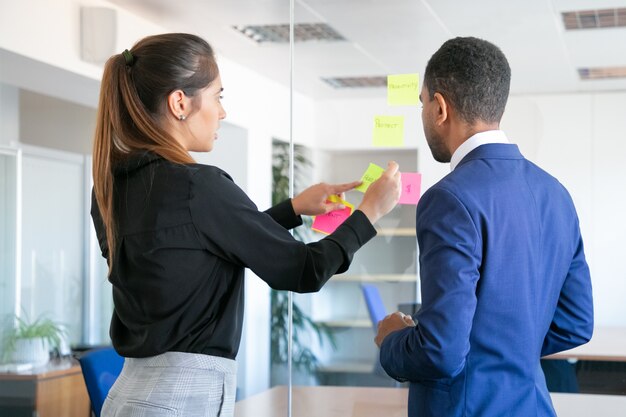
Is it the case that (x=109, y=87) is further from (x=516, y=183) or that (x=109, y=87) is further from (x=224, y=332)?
(x=516, y=183)

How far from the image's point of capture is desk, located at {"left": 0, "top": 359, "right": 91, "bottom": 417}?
15.4 feet

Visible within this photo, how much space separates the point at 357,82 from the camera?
2.78m

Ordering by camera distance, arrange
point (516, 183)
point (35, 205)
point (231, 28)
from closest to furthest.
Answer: point (516, 183)
point (231, 28)
point (35, 205)

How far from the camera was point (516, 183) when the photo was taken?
1.62 meters

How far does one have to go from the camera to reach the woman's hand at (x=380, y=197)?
1.80m

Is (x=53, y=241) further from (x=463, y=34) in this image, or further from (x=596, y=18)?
(x=596, y=18)


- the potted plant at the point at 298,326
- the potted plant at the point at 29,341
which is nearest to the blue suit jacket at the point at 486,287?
the potted plant at the point at 298,326

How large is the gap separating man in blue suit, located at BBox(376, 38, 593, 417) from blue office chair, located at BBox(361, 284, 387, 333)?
1.15m

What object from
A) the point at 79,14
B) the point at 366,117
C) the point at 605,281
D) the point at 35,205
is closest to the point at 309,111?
the point at 366,117

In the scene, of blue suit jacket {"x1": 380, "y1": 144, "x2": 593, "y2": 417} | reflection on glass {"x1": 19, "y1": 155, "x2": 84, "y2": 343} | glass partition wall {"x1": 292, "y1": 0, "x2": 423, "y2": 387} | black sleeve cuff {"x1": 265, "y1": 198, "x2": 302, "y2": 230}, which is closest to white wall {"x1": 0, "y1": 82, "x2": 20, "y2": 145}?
reflection on glass {"x1": 19, "y1": 155, "x2": 84, "y2": 343}

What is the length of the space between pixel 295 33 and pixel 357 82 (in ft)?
1.50

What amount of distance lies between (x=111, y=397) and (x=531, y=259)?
85 cm

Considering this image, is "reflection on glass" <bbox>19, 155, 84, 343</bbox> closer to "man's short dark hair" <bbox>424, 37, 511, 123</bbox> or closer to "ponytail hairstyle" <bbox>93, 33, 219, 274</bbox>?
"ponytail hairstyle" <bbox>93, 33, 219, 274</bbox>

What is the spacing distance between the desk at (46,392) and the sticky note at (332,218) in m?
2.85
